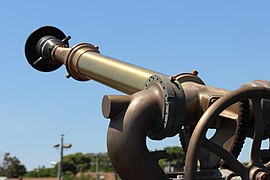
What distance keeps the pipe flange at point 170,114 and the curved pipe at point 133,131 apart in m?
0.04

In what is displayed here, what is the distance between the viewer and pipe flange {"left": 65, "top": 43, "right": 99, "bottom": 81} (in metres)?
6.47

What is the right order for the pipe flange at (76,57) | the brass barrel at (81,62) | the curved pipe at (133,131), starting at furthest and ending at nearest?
1. the pipe flange at (76,57)
2. the brass barrel at (81,62)
3. the curved pipe at (133,131)

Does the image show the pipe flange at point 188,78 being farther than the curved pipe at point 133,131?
Yes

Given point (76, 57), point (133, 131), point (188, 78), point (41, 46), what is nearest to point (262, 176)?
point (133, 131)

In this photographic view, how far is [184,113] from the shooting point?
369 cm

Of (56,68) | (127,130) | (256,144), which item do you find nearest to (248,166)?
(256,144)

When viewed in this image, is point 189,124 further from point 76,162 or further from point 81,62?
point 76,162

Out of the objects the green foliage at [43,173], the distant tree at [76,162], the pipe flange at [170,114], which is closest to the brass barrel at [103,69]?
the pipe flange at [170,114]

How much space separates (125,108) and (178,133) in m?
0.50

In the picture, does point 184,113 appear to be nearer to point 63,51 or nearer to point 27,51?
point 63,51

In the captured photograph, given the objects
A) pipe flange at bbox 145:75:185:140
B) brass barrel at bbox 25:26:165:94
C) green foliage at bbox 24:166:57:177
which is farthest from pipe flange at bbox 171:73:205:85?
green foliage at bbox 24:166:57:177

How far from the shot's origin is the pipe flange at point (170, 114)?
11.8 feet

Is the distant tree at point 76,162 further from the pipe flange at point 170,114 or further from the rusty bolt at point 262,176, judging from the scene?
the rusty bolt at point 262,176

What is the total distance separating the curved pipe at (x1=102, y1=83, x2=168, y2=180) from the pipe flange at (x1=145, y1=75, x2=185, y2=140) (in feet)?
0.14
